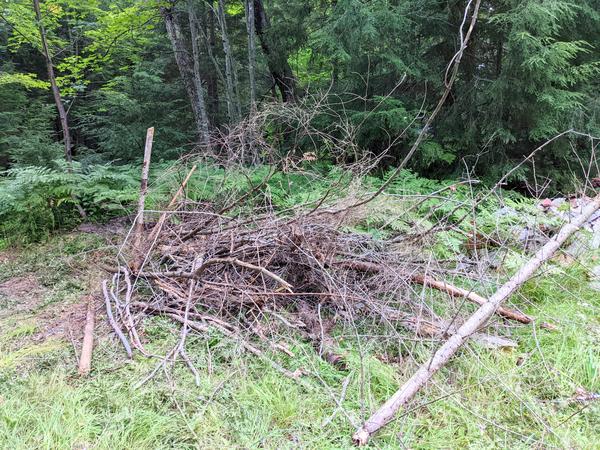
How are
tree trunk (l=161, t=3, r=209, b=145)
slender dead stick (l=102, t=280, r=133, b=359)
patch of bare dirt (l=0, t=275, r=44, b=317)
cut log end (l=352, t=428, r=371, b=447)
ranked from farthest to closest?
1. tree trunk (l=161, t=3, r=209, b=145)
2. patch of bare dirt (l=0, t=275, r=44, b=317)
3. slender dead stick (l=102, t=280, r=133, b=359)
4. cut log end (l=352, t=428, r=371, b=447)

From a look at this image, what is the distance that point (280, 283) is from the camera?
10.2 ft

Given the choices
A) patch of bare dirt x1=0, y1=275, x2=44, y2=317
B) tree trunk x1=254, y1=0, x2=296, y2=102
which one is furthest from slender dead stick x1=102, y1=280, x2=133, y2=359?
tree trunk x1=254, y1=0, x2=296, y2=102

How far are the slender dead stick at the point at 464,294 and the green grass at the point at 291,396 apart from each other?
0.36 ft

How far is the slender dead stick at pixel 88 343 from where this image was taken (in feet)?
7.83

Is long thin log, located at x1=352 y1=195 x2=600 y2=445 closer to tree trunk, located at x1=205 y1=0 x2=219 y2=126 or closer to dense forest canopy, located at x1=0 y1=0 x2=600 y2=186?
dense forest canopy, located at x1=0 y1=0 x2=600 y2=186

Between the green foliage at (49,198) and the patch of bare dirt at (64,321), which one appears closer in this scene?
the patch of bare dirt at (64,321)

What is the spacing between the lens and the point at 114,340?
269 centimetres

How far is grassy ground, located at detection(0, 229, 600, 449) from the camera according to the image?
1.93m

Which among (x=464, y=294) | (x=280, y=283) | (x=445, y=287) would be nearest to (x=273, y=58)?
(x=280, y=283)

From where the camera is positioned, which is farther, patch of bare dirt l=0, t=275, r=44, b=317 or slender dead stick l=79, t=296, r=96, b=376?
patch of bare dirt l=0, t=275, r=44, b=317

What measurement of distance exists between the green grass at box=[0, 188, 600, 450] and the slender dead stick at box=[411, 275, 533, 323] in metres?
0.11

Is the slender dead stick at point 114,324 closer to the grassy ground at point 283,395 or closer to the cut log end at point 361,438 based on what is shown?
the grassy ground at point 283,395

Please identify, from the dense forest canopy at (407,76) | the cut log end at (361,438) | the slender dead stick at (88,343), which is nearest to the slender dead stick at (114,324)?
the slender dead stick at (88,343)

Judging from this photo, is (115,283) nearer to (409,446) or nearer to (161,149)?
(409,446)
